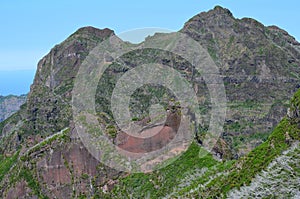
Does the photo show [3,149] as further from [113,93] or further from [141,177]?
[141,177]

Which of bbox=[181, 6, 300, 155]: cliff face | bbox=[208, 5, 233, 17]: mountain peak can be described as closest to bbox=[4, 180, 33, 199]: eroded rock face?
bbox=[181, 6, 300, 155]: cliff face

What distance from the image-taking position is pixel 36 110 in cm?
7969

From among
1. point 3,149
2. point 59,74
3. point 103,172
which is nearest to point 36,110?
point 3,149

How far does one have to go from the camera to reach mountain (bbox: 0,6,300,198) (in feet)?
84.6

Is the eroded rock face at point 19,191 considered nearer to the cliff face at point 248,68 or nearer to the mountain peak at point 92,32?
the cliff face at point 248,68

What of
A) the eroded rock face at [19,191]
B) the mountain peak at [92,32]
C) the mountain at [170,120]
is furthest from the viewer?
the mountain peak at [92,32]

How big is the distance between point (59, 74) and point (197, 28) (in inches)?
1578

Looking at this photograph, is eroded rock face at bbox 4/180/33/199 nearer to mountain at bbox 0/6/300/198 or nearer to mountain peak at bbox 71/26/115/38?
mountain at bbox 0/6/300/198

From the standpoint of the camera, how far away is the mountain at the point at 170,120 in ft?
84.6

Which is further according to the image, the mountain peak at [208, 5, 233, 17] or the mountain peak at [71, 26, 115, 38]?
the mountain peak at [208, 5, 233, 17]

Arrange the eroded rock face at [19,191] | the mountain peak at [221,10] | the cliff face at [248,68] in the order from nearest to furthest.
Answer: the eroded rock face at [19,191], the cliff face at [248,68], the mountain peak at [221,10]

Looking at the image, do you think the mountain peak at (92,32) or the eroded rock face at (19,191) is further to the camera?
the mountain peak at (92,32)

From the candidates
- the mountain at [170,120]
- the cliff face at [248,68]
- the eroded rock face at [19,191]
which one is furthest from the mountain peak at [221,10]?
the eroded rock face at [19,191]

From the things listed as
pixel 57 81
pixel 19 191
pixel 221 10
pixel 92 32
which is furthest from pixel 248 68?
pixel 19 191
